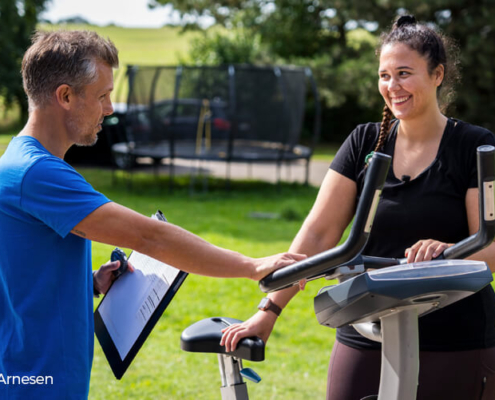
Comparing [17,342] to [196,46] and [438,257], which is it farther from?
[196,46]

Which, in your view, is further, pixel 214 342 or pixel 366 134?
pixel 366 134

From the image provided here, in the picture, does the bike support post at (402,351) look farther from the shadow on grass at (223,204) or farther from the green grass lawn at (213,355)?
the shadow on grass at (223,204)

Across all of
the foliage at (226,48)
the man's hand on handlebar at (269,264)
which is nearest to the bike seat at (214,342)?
the man's hand on handlebar at (269,264)

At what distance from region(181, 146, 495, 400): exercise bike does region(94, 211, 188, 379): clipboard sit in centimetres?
31

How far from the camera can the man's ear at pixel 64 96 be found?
192 centimetres

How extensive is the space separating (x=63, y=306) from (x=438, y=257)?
984mm

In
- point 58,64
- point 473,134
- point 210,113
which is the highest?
point 58,64

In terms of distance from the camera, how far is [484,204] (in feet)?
5.28

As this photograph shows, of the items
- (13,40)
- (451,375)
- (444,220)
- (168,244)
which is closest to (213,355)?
(451,375)

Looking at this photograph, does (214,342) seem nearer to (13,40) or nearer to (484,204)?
(484,204)

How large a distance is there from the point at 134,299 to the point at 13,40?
17.9 metres

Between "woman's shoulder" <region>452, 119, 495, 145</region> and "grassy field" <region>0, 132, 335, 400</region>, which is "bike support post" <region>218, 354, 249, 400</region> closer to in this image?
"woman's shoulder" <region>452, 119, 495, 145</region>

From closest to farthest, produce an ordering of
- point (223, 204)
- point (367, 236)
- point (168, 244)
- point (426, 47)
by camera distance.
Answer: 1. point (367, 236)
2. point (168, 244)
3. point (426, 47)
4. point (223, 204)

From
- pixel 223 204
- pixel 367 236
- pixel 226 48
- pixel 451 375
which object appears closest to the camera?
pixel 367 236
